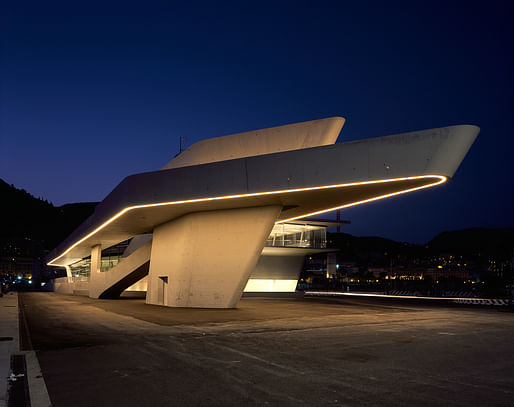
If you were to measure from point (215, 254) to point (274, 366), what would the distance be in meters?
14.1

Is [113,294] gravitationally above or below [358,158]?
below

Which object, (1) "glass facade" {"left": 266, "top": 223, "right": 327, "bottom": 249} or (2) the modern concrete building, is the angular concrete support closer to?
(2) the modern concrete building

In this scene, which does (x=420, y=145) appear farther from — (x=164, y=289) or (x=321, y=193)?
(x=164, y=289)

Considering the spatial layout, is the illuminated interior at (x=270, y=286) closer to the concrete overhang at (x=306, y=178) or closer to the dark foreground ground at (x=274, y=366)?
the concrete overhang at (x=306, y=178)

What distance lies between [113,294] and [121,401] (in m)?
30.0

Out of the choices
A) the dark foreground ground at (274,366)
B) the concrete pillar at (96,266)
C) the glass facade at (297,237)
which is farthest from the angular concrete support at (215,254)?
the glass facade at (297,237)

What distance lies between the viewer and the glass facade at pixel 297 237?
43.2 meters

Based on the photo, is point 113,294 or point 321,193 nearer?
point 321,193

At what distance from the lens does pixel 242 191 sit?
1761cm

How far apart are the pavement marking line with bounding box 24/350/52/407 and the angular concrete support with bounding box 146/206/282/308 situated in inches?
517

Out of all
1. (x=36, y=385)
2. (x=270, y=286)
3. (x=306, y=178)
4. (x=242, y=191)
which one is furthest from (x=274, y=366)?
(x=270, y=286)

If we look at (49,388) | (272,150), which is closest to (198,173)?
(272,150)

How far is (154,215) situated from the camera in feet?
74.5

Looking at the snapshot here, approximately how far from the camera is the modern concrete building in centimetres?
1448
